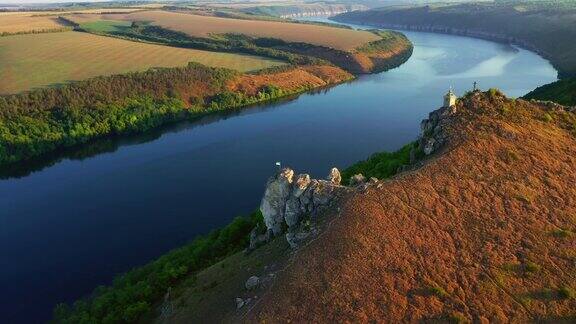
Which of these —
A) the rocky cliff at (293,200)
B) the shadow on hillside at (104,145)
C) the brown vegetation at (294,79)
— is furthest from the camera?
the brown vegetation at (294,79)

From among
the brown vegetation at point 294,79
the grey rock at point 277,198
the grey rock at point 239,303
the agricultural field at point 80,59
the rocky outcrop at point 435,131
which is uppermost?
the rocky outcrop at point 435,131

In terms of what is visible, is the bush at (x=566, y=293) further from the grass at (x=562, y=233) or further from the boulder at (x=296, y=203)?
the boulder at (x=296, y=203)

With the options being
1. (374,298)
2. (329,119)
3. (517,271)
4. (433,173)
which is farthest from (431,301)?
(329,119)

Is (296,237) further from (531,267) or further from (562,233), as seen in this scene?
(562,233)

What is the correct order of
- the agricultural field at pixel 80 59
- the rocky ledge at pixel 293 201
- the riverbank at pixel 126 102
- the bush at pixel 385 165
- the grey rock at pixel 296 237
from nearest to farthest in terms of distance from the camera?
the grey rock at pixel 296 237, the rocky ledge at pixel 293 201, the bush at pixel 385 165, the riverbank at pixel 126 102, the agricultural field at pixel 80 59

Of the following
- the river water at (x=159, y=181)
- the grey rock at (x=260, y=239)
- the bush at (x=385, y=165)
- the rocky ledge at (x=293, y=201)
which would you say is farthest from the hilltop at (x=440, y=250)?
the river water at (x=159, y=181)
